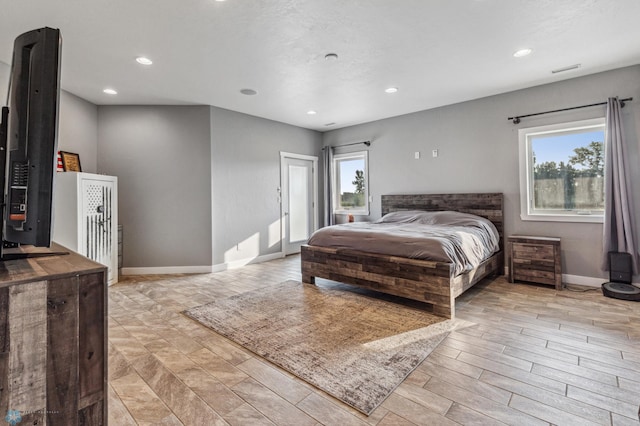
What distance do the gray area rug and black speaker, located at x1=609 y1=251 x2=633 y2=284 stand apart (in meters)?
2.19

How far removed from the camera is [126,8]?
2.28m

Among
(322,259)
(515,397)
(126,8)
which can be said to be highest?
(126,8)

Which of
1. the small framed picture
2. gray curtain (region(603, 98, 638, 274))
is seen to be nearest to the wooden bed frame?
gray curtain (region(603, 98, 638, 274))

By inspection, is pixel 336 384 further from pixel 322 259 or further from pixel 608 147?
pixel 608 147

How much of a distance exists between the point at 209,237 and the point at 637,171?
214 inches

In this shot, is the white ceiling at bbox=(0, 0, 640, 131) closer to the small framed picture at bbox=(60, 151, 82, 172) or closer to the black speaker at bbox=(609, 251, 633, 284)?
the small framed picture at bbox=(60, 151, 82, 172)

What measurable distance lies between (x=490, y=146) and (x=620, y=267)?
206 centimetres

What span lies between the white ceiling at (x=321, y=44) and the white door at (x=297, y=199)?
189cm

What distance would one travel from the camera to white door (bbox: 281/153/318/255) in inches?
232

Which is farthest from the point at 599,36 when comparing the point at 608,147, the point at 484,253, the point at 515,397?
the point at 515,397

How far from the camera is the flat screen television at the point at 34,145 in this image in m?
1.07

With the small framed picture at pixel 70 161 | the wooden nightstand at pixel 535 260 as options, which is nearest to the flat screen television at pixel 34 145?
the small framed picture at pixel 70 161

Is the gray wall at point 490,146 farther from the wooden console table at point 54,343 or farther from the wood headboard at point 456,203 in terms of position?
the wooden console table at point 54,343

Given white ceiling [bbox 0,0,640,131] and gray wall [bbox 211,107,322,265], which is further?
gray wall [bbox 211,107,322,265]
